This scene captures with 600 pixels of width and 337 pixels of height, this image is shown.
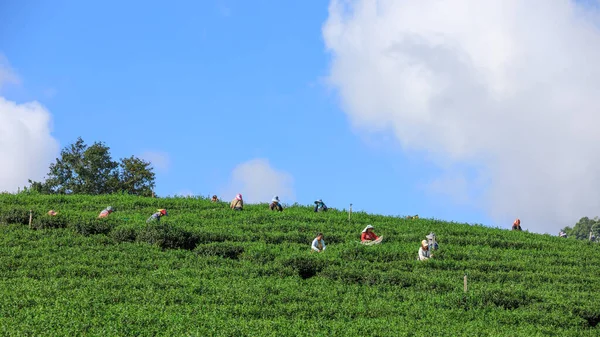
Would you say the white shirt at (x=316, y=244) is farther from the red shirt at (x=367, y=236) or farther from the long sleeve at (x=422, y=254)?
the long sleeve at (x=422, y=254)

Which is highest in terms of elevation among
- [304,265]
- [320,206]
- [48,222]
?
[320,206]

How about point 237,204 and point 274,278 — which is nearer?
point 274,278

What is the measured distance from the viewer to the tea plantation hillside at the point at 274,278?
76.8 feet

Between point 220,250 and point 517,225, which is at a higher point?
point 517,225

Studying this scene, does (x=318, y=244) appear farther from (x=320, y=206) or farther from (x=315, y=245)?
(x=320, y=206)

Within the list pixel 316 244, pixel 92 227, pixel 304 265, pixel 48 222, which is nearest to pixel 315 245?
pixel 316 244

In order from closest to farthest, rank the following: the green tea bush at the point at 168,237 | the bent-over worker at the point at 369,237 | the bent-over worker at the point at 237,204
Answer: the green tea bush at the point at 168,237 → the bent-over worker at the point at 369,237 → the bent-over worker at the point at 237,204

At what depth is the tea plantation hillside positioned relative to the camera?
2341cm

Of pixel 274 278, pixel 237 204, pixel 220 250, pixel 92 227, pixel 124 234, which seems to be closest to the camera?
pixel 274 278

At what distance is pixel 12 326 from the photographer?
21562 millimetres

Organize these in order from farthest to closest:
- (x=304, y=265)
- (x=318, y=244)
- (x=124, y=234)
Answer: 1. (x=124, y=234)
2. (x=318, y=244)
3. (x=304, y=265)

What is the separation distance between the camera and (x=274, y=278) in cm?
2998

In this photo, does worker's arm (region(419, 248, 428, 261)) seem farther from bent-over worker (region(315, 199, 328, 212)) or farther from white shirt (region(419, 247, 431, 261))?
bent-over worker (region(315, 199, 328, 212))

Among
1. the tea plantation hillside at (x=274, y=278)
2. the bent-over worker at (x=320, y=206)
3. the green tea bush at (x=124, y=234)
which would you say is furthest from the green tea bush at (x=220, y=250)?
the bent-over worker at (x=320, y=206)
